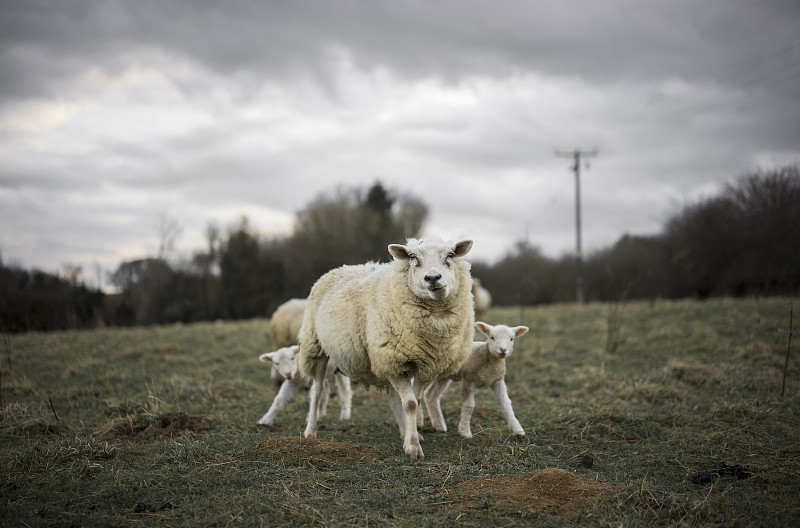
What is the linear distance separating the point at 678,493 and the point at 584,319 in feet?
46.1

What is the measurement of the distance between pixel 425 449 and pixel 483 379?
1455mm

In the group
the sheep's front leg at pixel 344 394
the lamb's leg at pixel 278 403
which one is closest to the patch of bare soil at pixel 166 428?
the lamb's leg at pixel 278 403

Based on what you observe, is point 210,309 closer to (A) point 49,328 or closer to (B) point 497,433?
(A) point 49,328

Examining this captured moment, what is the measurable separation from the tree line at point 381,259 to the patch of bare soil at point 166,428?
1492 cm

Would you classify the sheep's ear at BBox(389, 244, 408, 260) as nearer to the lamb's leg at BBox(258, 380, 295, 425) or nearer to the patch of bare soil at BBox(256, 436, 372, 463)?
the patch of bare soil at BBox(256, 436, 372, 463)

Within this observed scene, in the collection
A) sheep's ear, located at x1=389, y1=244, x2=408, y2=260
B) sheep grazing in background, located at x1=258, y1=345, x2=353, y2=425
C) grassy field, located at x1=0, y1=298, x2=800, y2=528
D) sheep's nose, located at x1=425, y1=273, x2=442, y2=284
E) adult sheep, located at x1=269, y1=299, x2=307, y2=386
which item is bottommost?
grassy field, located at x1=0, y1=298, x2=800, y2=528

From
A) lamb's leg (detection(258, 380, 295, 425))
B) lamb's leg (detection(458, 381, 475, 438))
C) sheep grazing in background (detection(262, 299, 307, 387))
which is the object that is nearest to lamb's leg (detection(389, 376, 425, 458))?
lamb's leg (detection(458, 381, 475, 438))

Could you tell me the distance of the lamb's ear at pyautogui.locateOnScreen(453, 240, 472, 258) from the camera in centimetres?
665

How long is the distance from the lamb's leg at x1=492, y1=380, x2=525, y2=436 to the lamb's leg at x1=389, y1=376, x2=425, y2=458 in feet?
4.55

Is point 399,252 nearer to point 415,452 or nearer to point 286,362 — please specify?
point 415,452

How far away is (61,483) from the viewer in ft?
16.3

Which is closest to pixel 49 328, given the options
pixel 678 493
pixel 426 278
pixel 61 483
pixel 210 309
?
pixel 210 309

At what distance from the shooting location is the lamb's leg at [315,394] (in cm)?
697

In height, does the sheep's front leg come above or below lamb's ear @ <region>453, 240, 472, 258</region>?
below
